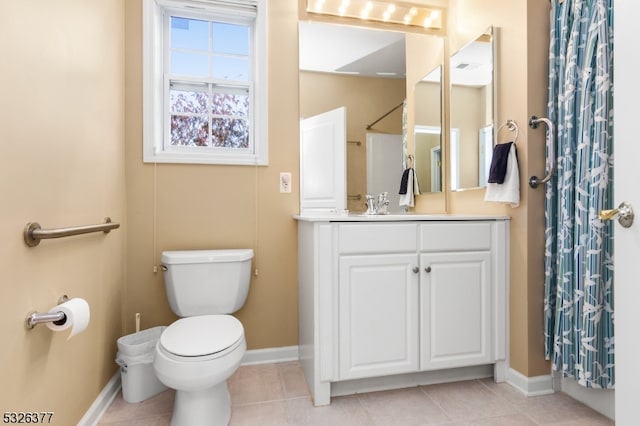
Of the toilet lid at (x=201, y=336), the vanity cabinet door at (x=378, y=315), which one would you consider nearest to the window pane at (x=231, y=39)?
the vanity cabinet door at (x=378, y=315)

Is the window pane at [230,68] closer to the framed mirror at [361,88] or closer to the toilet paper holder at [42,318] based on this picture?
the framed mirror at [361,88]

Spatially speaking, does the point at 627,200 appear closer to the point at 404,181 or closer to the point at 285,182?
the point at 404,181

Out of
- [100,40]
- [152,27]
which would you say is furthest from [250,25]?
[100,40]

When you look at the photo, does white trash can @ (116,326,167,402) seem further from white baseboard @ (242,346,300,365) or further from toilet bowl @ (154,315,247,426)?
white baseboard @ (242,346,300,365)

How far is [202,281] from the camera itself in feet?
6.24

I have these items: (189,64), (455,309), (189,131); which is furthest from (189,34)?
(455,309)

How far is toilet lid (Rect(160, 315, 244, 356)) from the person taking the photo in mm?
1402

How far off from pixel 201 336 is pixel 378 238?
915 mm

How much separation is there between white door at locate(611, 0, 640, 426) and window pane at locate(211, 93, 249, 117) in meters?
1.85

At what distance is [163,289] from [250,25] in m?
1.72

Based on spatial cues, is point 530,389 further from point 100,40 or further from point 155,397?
point 100,40

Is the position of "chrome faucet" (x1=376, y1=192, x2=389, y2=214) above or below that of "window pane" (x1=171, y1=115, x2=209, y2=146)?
below

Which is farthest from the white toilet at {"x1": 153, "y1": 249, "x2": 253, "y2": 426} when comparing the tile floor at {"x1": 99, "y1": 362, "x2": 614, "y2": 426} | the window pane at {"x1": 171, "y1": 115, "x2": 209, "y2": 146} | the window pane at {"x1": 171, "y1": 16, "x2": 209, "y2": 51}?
the window pane at {"x1": 171, "y1": 16, "x2": 209, "y2": 51}

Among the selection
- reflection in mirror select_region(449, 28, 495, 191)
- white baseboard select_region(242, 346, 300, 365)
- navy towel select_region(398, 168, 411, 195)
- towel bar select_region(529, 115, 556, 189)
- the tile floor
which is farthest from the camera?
navy towel select_region(398, 168, 411, 195)
